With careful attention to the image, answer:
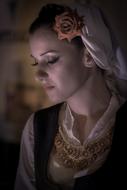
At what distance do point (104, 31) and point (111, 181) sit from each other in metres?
0.45

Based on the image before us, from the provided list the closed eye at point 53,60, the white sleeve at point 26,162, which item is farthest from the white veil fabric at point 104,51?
the white sleeve at point 26,162

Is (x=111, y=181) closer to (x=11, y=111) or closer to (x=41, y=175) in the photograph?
(x=41, y=175)

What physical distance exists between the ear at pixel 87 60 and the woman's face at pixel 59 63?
0.04 feet

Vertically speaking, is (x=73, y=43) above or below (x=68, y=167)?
above

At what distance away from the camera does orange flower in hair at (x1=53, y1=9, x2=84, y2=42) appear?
1067 mm

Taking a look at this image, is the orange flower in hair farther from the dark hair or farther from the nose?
the nose

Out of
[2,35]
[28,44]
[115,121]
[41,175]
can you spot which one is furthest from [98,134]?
[2,35]

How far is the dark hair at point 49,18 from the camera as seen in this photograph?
1082 mm

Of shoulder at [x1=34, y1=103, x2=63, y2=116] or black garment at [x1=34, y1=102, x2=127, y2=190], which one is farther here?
shoulder at [x1=34, y1=103, x2=63, y2=116]

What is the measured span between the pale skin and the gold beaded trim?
4 cm

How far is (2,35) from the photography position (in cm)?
122

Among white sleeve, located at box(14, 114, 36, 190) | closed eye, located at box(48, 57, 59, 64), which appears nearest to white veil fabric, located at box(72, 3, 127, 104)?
closed eye, located at box(48, 57, 59, 64)

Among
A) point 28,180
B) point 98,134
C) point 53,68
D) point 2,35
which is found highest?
point 2,35

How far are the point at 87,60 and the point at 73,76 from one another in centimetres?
7
